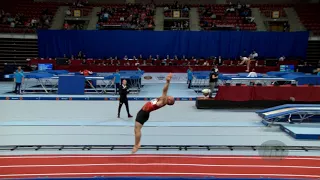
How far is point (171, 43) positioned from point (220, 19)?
274 inches

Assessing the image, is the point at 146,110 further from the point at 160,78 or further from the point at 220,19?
the point at 220,19

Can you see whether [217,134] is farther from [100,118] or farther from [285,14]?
[285,14]

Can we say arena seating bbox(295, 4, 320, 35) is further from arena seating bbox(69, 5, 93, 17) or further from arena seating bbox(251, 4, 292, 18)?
arena seating bbox(69, 5, 93, 17)

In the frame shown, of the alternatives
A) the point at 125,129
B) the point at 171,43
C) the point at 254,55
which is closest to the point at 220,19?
the point at 254,55

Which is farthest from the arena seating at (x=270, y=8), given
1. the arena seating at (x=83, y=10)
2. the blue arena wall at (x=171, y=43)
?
the arena seating at (x=83, y=10)

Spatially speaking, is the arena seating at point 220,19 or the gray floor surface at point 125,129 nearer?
the gray floor surface at point 125,129

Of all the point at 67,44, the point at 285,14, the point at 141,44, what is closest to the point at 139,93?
the point at 141,44

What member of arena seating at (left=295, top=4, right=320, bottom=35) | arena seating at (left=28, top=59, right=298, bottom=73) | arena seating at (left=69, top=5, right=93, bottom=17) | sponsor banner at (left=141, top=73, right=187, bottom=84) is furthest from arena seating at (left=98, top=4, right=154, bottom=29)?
arena seating at (left=295, top=4, right=320, bottom=35)

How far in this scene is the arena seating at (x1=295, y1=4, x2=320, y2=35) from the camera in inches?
1262

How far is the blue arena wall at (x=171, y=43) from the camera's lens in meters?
29.4

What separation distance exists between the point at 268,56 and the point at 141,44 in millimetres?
12677

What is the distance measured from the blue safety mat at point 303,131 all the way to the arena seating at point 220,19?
21381 millimetres

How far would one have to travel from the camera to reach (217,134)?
32.1 ft

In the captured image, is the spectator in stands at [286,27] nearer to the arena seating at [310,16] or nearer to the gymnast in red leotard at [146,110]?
the arena seating at [310,16]
